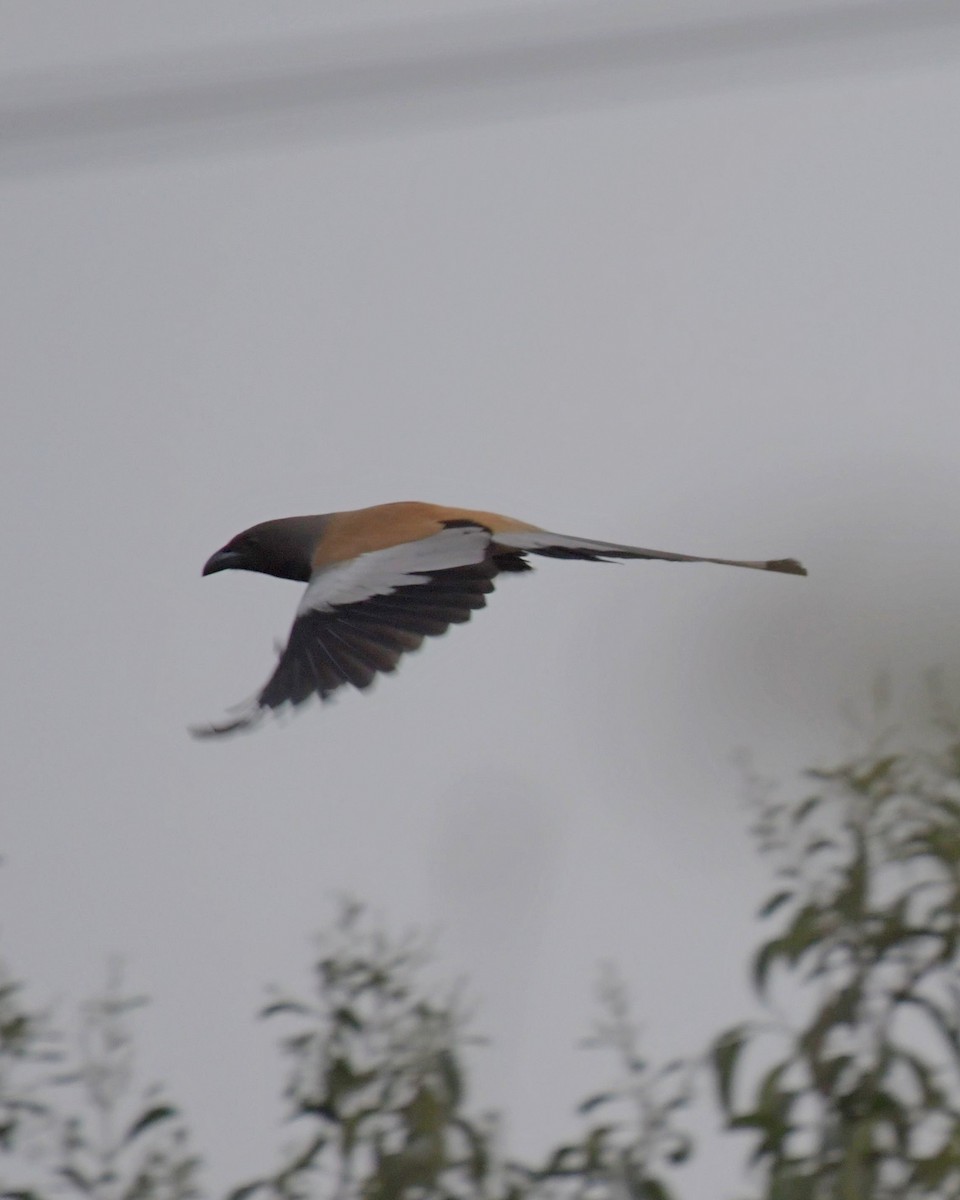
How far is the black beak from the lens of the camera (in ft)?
4.44

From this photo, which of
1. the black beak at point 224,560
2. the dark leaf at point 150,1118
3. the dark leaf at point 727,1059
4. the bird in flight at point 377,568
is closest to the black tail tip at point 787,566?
the bird in flight at point 377,568

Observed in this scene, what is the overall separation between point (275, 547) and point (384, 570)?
9 cm

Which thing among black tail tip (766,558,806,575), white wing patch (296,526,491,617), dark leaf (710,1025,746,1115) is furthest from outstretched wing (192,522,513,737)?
dark leaf (710,1025,746,1115)

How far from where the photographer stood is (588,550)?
1.30 metres

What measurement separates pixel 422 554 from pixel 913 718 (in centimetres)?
44

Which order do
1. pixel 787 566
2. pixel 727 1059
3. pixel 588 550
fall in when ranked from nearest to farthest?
pixel 727 1059 → pixel 787 566 → pixel 588 550

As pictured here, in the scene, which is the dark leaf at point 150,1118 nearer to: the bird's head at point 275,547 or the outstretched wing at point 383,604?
the outstretched wing at point 383,604

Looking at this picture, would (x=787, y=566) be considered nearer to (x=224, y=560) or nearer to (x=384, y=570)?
(x=384, y=570)

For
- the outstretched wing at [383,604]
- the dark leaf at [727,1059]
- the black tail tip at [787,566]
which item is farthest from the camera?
the outstretched wing at [383,604]

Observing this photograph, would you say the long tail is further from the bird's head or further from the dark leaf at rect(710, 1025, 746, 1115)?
the dark leaf at rect(710, 1025, 746, 1115)

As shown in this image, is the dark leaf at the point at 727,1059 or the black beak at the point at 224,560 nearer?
the dark leaf at the point at 727,1059

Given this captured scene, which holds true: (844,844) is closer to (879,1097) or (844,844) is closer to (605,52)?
(879,1097)

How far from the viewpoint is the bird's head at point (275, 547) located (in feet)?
4.43

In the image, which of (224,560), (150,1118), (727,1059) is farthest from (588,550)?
(150,1118)
